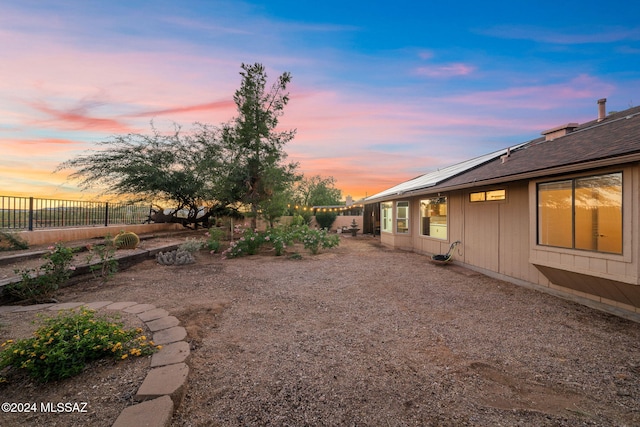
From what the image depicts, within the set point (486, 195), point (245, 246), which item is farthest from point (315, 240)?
point (486, 195)

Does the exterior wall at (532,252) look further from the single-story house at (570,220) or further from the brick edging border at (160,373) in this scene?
the brick edging border at (160,373)

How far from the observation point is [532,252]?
5.02m

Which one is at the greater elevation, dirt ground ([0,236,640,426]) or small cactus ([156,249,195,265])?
small cactus ([156,249,195,265])

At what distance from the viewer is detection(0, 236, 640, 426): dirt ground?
1922 millimetres

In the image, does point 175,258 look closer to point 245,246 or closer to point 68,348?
point 245,246

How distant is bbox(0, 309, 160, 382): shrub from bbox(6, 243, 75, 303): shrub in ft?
7.09

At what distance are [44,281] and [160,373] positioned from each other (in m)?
3.37

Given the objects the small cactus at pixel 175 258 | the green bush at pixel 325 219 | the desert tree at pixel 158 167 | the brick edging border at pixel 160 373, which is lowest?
the brick edging border at pixel 160 373


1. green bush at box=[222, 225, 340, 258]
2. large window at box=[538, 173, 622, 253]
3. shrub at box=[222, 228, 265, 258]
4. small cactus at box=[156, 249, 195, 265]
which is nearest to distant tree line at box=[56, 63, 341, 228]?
green bush at box=[222, 225, 340, 258]

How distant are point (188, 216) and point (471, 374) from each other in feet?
47.6

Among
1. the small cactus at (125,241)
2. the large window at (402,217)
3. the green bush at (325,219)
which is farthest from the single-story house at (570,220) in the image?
the green bush at (325,219)

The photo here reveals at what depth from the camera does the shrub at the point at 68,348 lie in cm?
210

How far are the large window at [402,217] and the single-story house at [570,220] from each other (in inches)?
151

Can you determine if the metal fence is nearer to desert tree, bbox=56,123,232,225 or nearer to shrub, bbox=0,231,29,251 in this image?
shrub, bbox=0,231,29,251
